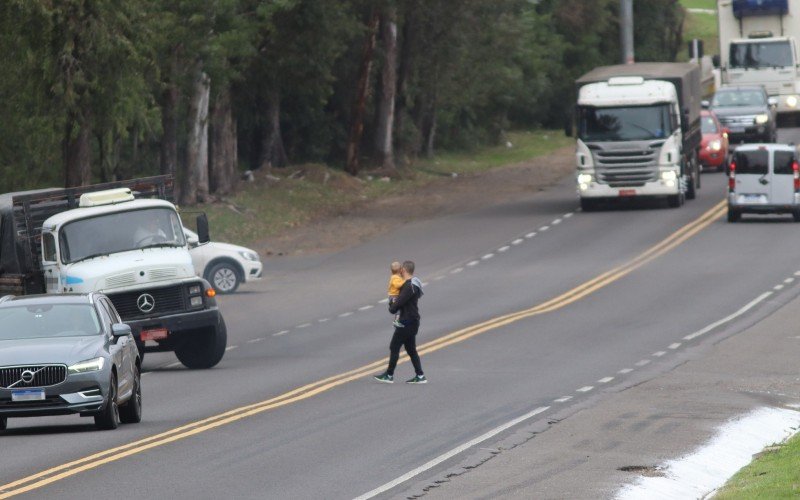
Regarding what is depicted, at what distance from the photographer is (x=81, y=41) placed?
3173 centimetres

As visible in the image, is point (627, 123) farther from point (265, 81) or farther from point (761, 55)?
point (761, 55)

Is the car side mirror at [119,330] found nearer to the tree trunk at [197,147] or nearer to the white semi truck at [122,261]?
the white semi truck at [122,261]

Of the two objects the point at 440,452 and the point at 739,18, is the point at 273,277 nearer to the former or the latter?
the point at 440,452

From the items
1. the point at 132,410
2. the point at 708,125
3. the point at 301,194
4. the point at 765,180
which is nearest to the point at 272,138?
the point at 301,194

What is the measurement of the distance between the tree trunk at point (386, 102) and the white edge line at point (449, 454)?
129 feet

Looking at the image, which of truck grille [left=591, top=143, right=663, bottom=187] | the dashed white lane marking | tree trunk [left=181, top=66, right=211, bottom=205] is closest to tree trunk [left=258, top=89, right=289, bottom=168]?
tree trunk [left=181, top=66, right=211, bottom=205]

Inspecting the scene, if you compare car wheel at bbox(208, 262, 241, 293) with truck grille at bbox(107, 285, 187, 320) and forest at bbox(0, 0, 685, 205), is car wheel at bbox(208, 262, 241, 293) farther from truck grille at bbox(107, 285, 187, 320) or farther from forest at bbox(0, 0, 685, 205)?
truck grille at bbox(107, 285, 187, 320)

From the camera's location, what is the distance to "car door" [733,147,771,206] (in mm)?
39438

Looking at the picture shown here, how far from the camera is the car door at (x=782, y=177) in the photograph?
129 ft

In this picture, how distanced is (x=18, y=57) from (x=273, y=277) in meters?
7.47

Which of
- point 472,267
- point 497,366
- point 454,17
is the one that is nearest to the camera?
point 497,366

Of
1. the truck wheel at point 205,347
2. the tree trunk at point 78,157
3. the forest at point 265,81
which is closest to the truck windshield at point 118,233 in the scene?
the truck wheel at point 205,347

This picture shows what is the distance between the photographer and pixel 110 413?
16453 millimetres

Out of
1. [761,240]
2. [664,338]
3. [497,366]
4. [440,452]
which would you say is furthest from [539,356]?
[761,240]
